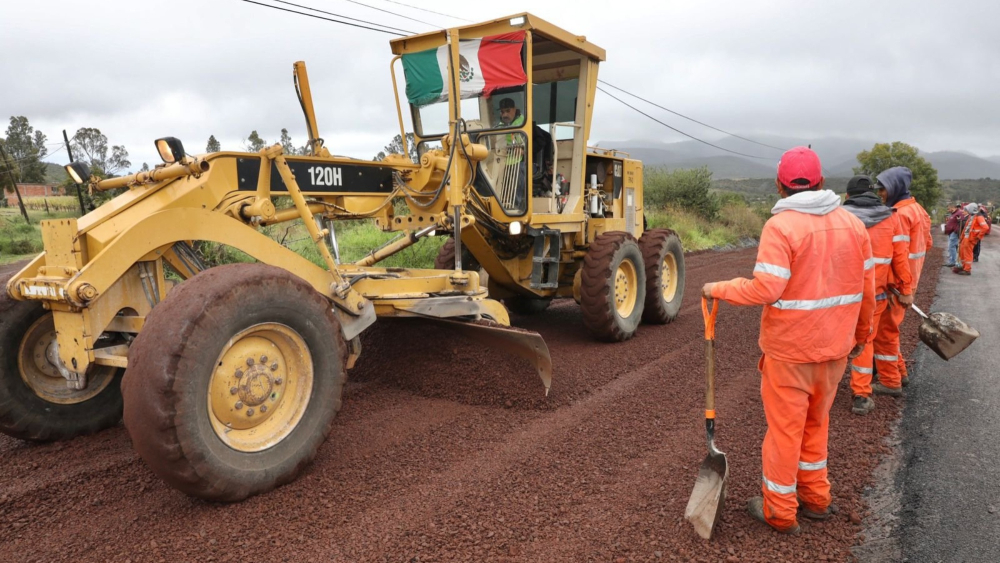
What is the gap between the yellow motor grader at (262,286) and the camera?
318 cm

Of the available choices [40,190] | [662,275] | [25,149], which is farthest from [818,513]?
[25,149]

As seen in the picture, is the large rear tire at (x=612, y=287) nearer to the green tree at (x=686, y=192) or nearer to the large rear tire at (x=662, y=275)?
the large rear tire at (x=662, y=275)

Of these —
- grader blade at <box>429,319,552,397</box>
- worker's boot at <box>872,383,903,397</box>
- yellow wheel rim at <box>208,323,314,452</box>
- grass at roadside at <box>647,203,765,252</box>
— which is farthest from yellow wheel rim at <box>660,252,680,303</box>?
grass at roadside at <box>647,203,765,252</box>

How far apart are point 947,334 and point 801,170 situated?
3.17m

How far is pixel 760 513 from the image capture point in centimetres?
328

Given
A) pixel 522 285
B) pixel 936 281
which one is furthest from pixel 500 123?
pixel 936 281

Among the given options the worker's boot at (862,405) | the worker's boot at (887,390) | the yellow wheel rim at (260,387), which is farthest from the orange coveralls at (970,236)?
the yellow wheel rim at (260,387)

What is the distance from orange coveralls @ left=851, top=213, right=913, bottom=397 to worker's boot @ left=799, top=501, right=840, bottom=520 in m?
1.86

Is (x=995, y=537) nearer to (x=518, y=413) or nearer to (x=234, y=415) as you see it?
(x=518, y=413)

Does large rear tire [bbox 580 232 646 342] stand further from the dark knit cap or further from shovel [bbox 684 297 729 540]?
shovel [bbox 684 297 729 540]

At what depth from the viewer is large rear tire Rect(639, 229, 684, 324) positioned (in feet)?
25.1

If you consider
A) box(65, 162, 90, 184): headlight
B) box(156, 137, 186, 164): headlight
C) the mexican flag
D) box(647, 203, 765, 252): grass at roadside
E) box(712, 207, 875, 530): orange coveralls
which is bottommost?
box(647, 203, 765, 252): grass at roadside

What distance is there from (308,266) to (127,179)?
1.31 meters

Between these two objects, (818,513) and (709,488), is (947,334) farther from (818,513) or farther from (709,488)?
(709,488)
